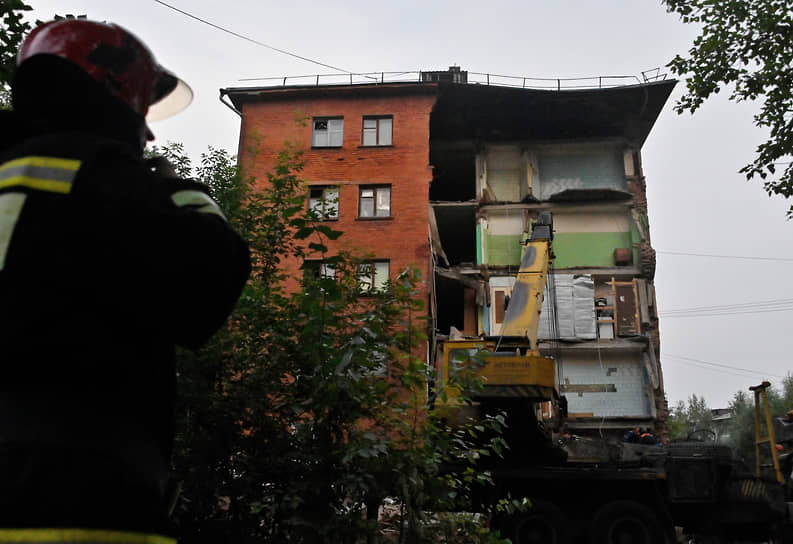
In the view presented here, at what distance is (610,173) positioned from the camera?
24969 mm

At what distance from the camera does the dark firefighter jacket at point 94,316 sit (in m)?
1.28

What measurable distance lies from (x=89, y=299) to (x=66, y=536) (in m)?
0.47

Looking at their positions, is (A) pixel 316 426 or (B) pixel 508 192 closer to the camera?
(A) pixel 316 426

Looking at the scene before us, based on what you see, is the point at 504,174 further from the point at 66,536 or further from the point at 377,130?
the point at 66,536

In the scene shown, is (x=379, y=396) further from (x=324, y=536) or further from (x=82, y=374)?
(x=82, y=374)

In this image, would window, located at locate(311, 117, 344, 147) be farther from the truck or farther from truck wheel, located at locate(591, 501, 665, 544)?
truck wheel, located at locate(591, 501, 665, 544)

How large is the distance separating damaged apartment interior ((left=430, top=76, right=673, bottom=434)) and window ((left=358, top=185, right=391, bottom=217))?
1812mm

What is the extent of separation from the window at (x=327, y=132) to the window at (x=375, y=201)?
7.55ft

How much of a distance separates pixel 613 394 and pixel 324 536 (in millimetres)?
19609

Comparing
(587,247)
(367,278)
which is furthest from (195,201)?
(587,247)

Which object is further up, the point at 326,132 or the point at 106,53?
the point at 326,132

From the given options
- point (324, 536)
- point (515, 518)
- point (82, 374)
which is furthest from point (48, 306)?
point (515, 518)

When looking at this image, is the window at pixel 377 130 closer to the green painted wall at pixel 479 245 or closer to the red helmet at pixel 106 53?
the green painted wall at pixel 479 245

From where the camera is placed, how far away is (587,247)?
24016mm
